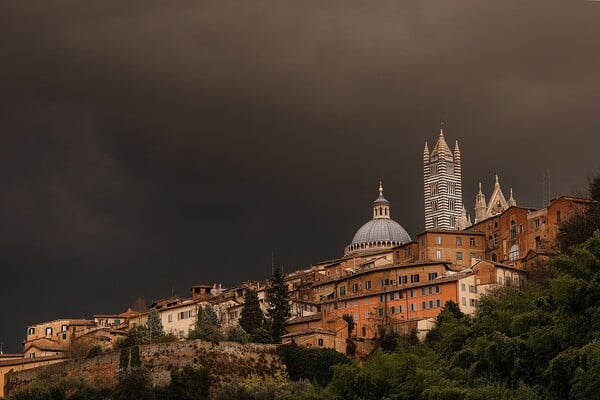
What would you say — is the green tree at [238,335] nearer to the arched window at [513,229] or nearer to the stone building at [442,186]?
the arched window at [513,229]

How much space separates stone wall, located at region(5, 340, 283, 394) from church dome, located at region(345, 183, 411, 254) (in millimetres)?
26152

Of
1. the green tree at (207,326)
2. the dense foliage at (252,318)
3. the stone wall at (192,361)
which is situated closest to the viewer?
the stone wall at (192,361)

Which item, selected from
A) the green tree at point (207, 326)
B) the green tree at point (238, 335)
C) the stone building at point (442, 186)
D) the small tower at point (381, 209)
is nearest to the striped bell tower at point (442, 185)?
the stone building at point (442, 186)

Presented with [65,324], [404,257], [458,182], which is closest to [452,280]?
[404,257]

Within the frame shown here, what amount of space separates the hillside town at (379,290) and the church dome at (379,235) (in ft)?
0.37

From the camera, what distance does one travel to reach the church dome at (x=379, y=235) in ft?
284

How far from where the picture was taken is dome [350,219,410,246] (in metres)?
87.0

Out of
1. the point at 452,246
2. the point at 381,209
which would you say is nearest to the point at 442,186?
the point at 381,209

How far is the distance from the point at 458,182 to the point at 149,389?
7964cm

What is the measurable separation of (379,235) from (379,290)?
19.6 meters

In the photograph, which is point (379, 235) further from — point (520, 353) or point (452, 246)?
point (520, 353)

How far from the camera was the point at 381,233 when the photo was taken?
8756 cm

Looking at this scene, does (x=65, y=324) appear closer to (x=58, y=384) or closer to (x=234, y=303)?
(x=234, y=303)

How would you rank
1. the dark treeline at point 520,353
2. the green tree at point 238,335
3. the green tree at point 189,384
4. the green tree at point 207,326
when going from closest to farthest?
the dark treeline at point 520,353
the green tree at point 189,384
the green tree at point 207,326
the green tree at point 238,335
